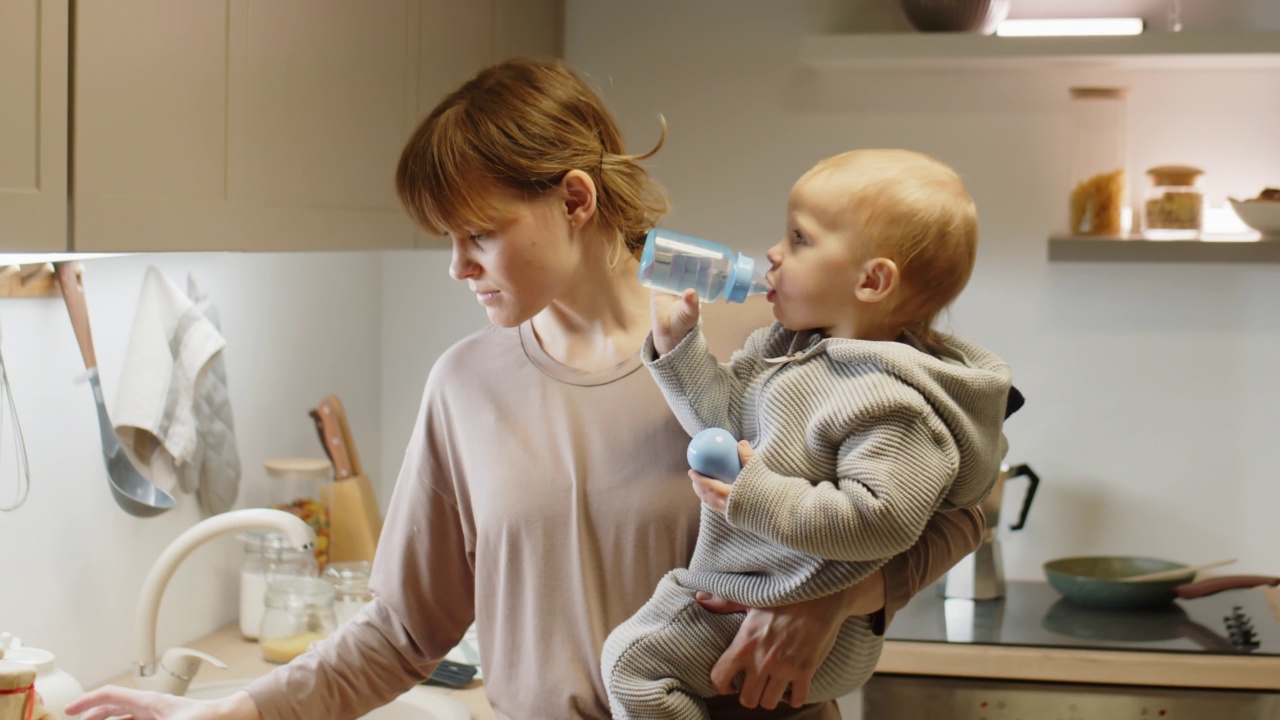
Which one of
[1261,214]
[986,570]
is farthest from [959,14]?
[986,570]

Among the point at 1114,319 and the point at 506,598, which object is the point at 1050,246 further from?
the point at 506,598

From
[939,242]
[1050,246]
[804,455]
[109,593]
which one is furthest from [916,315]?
[1050,246]

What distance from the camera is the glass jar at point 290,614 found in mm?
2139

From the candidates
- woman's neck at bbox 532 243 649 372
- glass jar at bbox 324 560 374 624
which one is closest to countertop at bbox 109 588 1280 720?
glass jar at bbox 324 560 374 624

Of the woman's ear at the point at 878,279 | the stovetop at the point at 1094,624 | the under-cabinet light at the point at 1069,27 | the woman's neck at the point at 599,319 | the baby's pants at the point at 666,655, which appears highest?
the under-cabinet light at the point at 1069,27

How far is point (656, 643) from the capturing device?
125 centimetres

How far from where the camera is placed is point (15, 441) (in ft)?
5.77

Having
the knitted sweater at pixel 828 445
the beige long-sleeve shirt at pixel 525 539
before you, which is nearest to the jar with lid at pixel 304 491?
the beige long-sleeve shirt at pixel 525 539

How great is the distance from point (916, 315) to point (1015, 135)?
5.74 ft

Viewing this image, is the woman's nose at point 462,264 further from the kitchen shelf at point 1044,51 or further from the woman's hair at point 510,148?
the kitchen shelf at point 1044,51

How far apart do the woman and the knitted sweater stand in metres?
0.05

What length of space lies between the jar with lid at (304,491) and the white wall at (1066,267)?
1012mm

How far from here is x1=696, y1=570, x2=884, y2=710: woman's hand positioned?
1.23 meters

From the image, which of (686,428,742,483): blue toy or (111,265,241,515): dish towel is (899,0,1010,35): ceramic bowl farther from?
(686,428,742,483): blue toy
